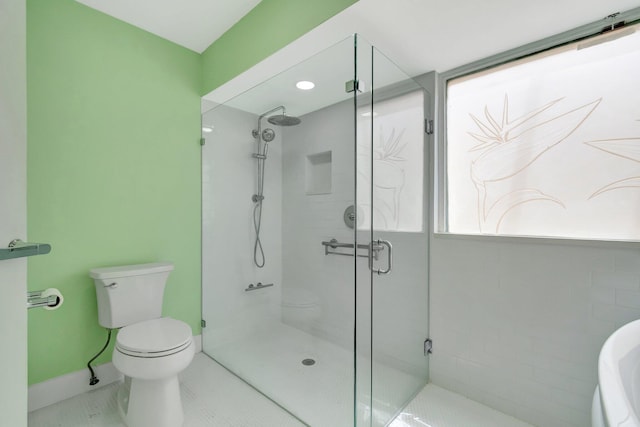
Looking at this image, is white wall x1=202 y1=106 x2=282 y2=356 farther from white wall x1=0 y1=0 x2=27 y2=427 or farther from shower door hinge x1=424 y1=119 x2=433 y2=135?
white wall x1=0 y1=0 x2=27 y2=427

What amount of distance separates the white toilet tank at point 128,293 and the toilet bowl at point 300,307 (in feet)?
2.98

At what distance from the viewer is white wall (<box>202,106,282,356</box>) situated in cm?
196

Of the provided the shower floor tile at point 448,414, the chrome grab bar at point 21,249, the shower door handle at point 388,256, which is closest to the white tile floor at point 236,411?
the shower floor tile at point 448,414

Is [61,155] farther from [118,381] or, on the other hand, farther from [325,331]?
[325,331]

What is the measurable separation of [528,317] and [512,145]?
1001mm

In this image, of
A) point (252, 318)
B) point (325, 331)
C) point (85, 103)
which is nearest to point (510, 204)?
point (325, 331)

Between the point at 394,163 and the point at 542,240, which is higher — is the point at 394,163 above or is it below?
above

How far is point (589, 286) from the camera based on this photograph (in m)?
1.46

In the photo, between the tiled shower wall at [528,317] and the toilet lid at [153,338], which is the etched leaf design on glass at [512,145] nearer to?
the tiled shower wall at [528,317]

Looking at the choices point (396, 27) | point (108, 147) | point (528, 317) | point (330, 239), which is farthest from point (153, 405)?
point (396, 27)

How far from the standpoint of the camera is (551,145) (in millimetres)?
1646

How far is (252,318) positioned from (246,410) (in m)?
0.54

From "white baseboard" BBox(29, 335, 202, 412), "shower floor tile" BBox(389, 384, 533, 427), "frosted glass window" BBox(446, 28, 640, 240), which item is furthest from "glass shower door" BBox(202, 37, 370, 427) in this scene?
"frosted glass window" BBox(446, 28, 640, 240)

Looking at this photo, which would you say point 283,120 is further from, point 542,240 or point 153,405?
point 153,405
